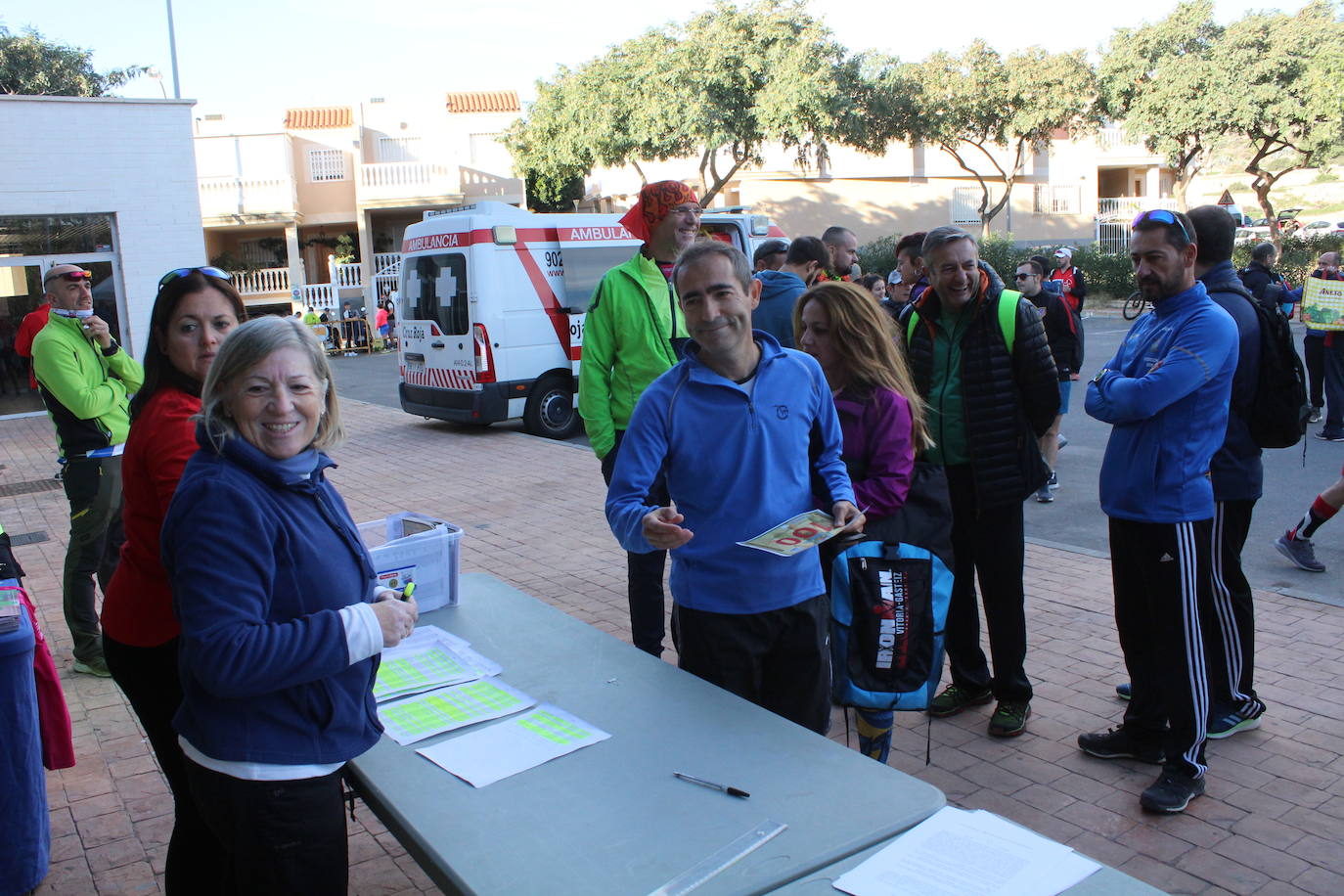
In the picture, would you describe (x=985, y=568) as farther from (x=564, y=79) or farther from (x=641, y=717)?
(x=564, y=79)

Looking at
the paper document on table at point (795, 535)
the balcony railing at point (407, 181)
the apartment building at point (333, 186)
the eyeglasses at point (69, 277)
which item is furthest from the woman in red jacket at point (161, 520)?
the balcony railing at point (407, 181)

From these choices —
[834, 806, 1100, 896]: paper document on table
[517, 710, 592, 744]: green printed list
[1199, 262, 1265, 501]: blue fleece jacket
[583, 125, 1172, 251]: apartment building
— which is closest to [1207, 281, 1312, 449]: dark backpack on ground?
[1199, 262, 1265, 501]: blue fleece jacket

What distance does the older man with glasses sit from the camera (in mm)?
4973

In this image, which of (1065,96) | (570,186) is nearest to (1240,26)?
(1065,96)

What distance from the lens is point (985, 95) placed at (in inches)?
1230

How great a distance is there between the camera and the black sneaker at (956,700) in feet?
14.2

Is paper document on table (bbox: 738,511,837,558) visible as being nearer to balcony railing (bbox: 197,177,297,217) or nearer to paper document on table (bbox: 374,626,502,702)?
→ paper document on table (bbox: 374,626,502,702)

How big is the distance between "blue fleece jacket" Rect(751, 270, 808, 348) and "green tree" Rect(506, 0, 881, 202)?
2263cm

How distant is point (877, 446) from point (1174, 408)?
0.99m

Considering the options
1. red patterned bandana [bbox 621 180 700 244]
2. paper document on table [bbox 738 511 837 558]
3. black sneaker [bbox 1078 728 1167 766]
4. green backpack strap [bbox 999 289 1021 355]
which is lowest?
black sneaker [bbox 1078 728 1167 766]

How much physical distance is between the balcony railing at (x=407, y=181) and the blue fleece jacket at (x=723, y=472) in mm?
30779

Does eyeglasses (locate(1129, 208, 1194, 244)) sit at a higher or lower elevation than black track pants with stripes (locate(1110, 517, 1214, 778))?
higher

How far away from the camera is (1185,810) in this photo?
3441 millimetres

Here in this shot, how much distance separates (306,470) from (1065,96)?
33.0 metres
